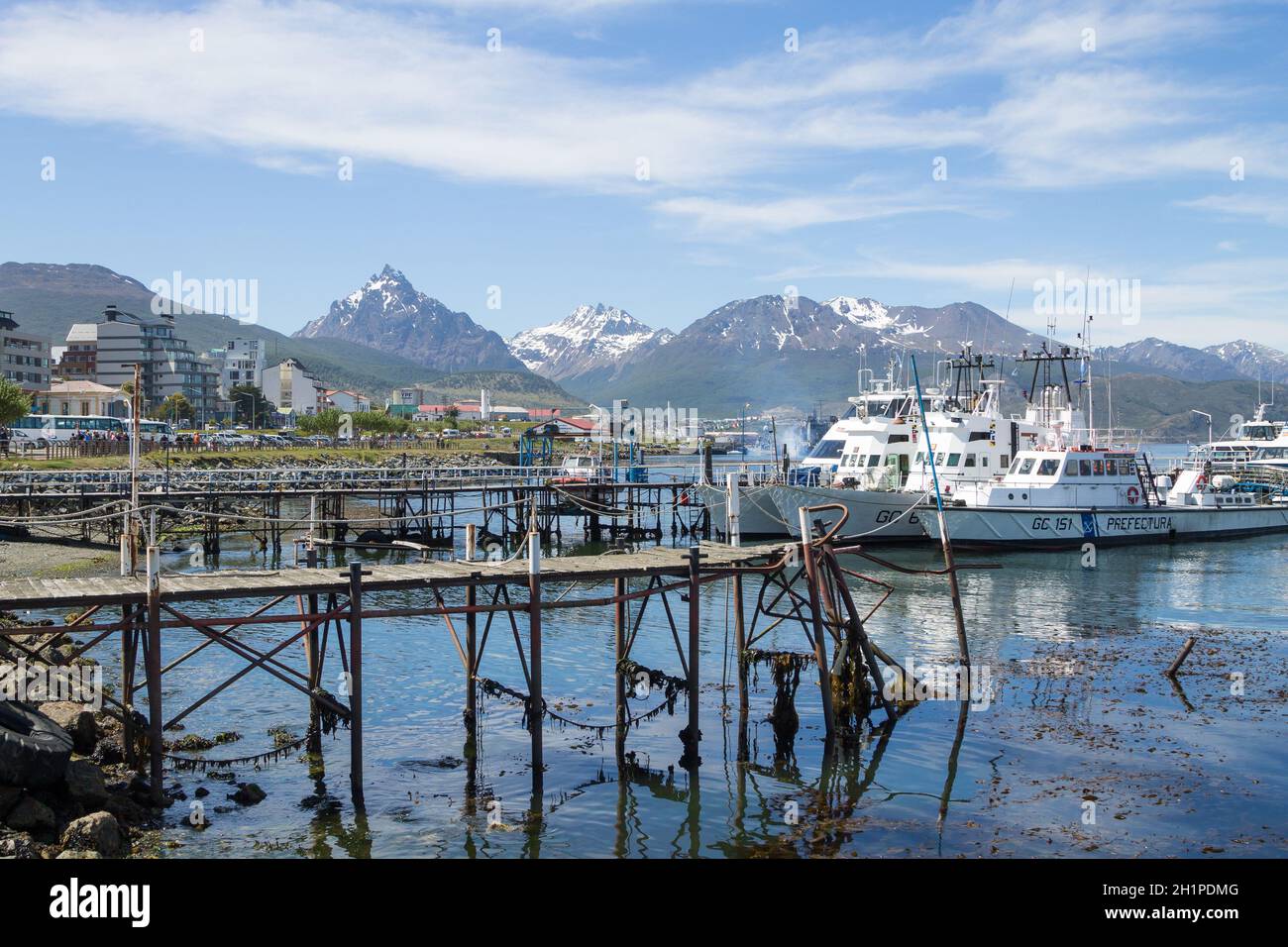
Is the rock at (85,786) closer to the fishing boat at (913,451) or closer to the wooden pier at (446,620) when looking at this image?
the wooden pier at (446,620)

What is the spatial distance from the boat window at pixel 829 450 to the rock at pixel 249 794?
1754 inches

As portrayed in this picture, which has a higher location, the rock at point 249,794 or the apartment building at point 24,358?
the apartment building at point 24,358

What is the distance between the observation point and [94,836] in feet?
45.9

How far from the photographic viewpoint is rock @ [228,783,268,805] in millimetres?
17547

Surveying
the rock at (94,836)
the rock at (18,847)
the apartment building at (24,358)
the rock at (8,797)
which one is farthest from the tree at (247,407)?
the rock at (18,847)

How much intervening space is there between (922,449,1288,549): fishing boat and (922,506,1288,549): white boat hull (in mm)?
47

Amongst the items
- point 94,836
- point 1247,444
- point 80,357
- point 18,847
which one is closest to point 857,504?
point 94,836

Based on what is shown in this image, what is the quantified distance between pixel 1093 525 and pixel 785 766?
39.5 metres

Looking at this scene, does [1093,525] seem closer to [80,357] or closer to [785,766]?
[785,766]

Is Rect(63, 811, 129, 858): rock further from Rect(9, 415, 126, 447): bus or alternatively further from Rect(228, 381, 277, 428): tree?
Rect(228, 381, 277, 428): tree

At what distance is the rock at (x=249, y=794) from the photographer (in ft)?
57.6

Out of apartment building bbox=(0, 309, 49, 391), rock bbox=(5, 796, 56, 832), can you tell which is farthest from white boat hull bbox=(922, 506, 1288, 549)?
apartment building bbox=(0, 309, 49, 391)
